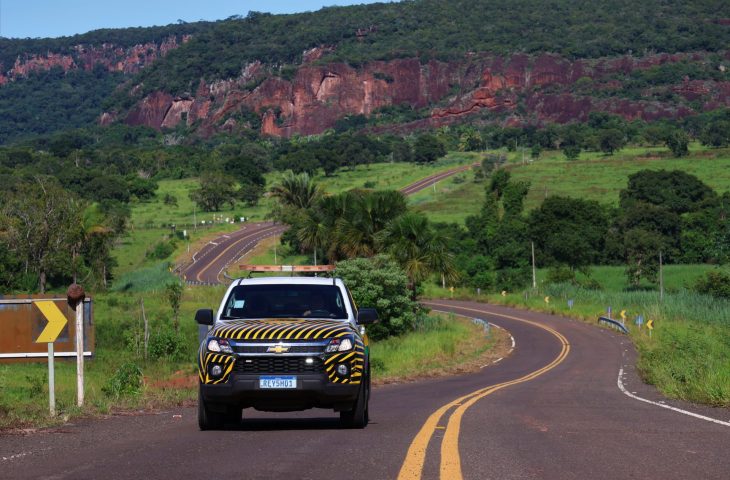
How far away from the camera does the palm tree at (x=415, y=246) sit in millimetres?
50312

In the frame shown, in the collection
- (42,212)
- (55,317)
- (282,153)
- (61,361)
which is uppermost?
(282,153)

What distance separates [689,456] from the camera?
9.70 metres

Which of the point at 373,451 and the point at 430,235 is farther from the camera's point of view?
the point at 430,235

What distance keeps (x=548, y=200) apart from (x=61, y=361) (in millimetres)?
59011

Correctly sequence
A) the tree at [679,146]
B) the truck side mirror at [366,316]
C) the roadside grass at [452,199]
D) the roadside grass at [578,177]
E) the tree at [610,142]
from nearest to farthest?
the truck side mirror at [366,316] < the roadside grass at [452,199] < the roadside grass at [578,177] < the tree at [679,146] < the tree at [610,142]

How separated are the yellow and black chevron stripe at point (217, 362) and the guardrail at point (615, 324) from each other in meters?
47.3

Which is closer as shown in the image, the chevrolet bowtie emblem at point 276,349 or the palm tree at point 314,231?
the chevrolet bowtie emblem at point 276,349

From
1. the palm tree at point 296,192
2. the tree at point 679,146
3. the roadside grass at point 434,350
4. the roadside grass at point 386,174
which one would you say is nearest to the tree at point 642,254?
the roadside grass at point 434,350

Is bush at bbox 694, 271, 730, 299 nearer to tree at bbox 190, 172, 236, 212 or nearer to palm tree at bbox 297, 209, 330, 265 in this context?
palm tree at bbox 297, 209, 330, 265

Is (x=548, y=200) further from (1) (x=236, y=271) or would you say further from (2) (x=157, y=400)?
(2) (x=157, y=400)

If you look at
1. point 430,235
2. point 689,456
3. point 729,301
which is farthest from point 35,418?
point 729,301

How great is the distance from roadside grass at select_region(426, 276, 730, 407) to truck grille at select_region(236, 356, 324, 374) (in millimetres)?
7500

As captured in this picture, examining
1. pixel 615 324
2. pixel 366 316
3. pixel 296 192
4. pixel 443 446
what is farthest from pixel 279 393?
pixel 296 192

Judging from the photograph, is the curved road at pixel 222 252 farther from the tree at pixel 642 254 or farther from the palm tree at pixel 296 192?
the tree at pixel 642 254
